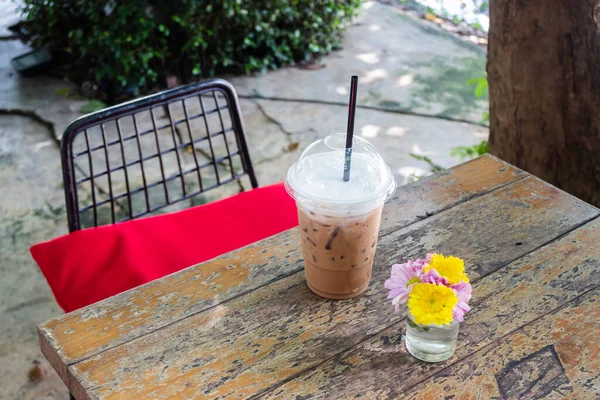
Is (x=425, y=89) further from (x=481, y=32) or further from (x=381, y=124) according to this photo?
(x=481, y=32)

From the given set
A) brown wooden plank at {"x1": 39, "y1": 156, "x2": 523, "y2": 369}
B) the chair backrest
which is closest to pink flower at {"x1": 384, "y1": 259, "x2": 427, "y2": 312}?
brown wooden plank at {"x1": 39, "y1": 156, "x2": 523, "y2": 369}

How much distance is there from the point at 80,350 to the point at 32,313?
64.4 inches

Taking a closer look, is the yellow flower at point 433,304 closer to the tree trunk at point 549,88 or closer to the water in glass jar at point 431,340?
the water in glass jar at point 431,340

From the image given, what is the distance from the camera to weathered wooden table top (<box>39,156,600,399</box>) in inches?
45.1

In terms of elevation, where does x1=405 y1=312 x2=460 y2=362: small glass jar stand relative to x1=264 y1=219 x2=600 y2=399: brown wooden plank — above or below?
above

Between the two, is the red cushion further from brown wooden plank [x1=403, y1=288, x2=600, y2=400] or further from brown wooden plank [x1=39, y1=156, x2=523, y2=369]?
brown wooden plank [x1=403, y1=288, x2=600, y2=400]

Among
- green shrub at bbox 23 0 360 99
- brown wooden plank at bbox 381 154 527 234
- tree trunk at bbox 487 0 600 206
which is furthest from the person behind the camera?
green shrub at bbox 23 0 360 99

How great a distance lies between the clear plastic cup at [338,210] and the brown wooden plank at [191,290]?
0.46ft

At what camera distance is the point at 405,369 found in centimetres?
117

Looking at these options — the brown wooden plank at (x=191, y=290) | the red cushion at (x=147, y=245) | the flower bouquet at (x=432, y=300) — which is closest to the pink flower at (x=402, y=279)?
the flower bouquet at (x=432, y=300)

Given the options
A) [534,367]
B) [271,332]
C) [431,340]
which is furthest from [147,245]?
[534,367]

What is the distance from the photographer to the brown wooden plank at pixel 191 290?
125 centimetres

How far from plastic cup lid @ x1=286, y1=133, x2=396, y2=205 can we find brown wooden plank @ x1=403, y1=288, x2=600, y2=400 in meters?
0.34

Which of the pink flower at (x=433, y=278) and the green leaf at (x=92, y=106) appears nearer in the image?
the pink flower at (x=433, y=278)
